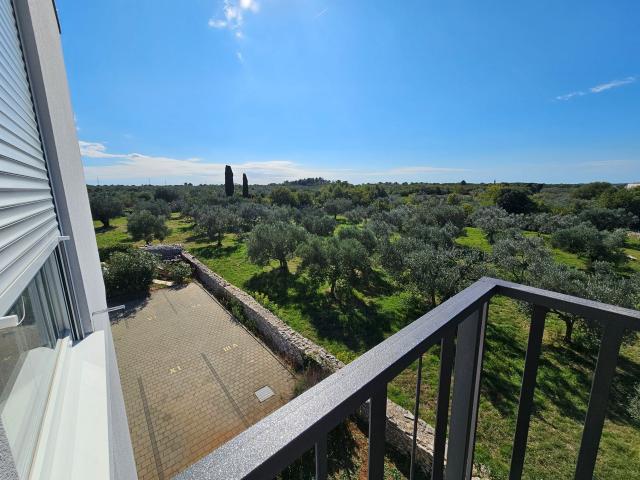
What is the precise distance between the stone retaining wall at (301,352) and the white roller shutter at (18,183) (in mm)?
2117

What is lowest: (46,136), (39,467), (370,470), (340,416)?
(39,467)

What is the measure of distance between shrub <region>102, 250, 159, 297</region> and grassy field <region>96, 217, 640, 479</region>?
356 cm

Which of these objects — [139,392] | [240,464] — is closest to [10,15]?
[240,464]

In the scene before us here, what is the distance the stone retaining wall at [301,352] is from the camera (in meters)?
4.91

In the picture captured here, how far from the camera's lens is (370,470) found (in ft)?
2.99

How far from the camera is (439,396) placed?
3.95 ft

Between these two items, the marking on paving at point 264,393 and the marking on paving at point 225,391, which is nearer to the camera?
the marking on paving at point 225,391

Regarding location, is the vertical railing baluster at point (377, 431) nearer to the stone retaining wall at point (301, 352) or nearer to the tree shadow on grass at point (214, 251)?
the stone retaining wall at point (301, 352)

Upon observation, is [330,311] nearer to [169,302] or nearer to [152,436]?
[152,436]

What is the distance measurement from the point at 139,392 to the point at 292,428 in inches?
302

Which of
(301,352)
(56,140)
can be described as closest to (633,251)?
(301,352)

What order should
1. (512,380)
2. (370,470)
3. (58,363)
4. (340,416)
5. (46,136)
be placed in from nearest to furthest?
(340,416)
(370,470)
(58,363)
(46,136)
(512,380)

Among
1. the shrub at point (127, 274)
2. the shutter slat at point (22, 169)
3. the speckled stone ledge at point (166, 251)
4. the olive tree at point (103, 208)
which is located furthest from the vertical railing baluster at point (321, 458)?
the olive tree at point (103, 208)

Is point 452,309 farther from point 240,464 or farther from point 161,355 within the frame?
point 161,355
